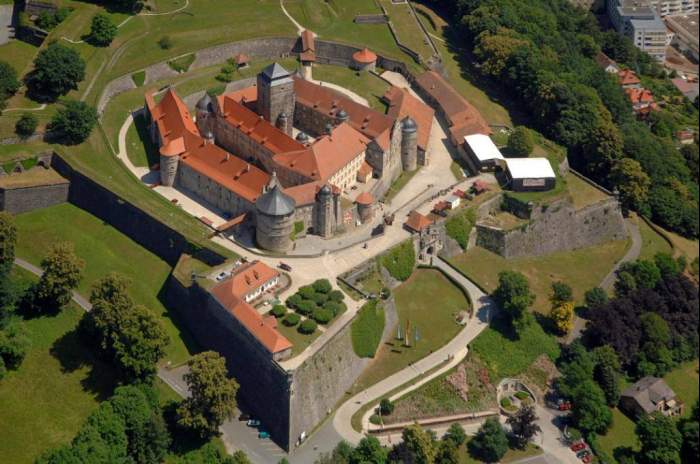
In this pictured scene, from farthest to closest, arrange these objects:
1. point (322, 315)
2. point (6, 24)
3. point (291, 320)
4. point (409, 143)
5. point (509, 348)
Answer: point (6, 24) < point (409, 143) < point (509, 348) < point (322, 315) < point (291, 320)

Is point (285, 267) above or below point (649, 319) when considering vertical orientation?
below

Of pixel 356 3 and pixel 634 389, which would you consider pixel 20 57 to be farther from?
pixel 634 389

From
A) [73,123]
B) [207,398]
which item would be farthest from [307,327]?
[73,123]

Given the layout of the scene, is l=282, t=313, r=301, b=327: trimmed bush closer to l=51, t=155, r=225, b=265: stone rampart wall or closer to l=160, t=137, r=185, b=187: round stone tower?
l=51, t=155, r=225, b=265: stone rampart wall

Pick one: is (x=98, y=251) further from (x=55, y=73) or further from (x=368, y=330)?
(x=368, y=330)

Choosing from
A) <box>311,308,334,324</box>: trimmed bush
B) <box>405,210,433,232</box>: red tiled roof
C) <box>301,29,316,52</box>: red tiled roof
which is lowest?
<box>311,308,334,324</box>: trimmed bush

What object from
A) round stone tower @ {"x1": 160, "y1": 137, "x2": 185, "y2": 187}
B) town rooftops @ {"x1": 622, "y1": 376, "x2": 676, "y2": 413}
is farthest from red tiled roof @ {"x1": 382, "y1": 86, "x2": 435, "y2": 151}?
town rooftops @ {"x1": 622, "y1": 376, "x2": 676, "y2": 413}

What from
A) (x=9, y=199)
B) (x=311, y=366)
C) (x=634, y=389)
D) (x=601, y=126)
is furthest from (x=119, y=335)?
(x=601, y=126)
